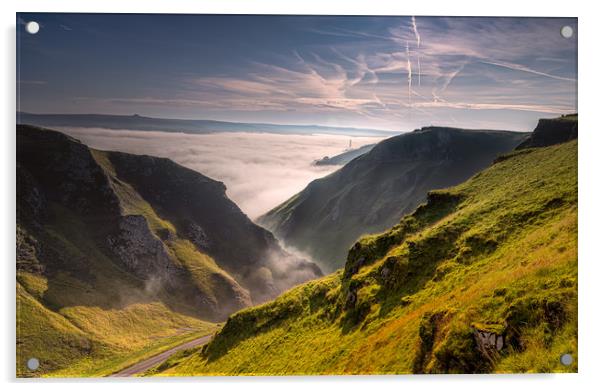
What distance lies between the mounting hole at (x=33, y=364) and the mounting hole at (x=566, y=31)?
1697 cm

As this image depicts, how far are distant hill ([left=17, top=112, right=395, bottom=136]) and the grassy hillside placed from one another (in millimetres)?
4078

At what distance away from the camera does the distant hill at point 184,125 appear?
47.5 feet

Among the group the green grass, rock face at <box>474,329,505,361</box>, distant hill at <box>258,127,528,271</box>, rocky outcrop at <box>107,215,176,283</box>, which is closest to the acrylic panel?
rock face at <box>474,329,505,361</box>

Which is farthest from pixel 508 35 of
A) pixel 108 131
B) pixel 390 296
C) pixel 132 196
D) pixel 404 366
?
pixel 132 196

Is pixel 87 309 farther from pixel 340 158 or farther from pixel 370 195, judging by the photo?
pixel 370 195

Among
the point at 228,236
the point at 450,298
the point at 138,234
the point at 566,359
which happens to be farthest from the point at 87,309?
the point at 566,359

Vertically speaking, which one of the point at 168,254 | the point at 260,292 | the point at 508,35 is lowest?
the point at 260,292

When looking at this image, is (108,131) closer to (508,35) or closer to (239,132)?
(239,132)

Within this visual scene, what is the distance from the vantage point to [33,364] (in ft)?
37.6

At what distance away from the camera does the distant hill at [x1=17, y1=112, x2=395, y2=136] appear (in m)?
14.5

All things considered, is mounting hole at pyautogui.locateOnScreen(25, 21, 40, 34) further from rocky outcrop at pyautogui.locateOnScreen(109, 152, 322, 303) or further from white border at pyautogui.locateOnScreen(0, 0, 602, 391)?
rocky outcrop at pyautogui.locateOnScreen(109, 152, 322, 303)

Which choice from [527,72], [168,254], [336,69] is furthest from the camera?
[168,254]

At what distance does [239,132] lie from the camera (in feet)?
51.0

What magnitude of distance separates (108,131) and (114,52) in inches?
110
